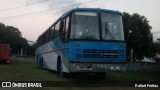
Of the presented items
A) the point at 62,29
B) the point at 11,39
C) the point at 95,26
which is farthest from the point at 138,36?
the point at 11,39

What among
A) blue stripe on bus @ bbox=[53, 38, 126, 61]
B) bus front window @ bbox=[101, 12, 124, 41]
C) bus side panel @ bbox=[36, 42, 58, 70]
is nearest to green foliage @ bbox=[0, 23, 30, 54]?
bus side panel @ bbox=[36, 42, 58, 70]

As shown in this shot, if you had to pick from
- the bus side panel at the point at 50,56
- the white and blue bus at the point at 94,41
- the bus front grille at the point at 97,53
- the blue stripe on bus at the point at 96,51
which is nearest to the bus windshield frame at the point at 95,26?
the white and blue bus at the point at 94,41

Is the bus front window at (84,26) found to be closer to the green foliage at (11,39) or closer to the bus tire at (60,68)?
the bus tire at (60,68)

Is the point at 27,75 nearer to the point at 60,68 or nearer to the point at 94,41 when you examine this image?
the point at 60,68

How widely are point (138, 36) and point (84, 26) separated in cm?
3766

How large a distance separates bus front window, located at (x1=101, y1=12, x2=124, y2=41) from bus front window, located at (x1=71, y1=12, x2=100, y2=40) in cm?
35

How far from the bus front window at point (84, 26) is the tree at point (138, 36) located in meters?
35.7

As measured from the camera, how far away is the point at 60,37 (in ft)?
58.6

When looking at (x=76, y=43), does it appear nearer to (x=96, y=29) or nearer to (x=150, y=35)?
(x=96, y=29)

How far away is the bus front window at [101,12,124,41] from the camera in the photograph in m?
15.7

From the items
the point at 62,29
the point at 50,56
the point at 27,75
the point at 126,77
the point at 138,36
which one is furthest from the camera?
the point at 138,36

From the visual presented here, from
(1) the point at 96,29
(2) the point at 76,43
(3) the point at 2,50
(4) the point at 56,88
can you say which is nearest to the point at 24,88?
(4) the point at 56,88

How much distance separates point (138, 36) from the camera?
52.1 m

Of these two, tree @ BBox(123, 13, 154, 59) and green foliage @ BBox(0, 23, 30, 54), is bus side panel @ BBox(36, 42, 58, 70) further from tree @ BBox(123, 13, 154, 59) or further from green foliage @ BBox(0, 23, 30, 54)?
green foliage @ BBox(0, 23, 30, 54)
